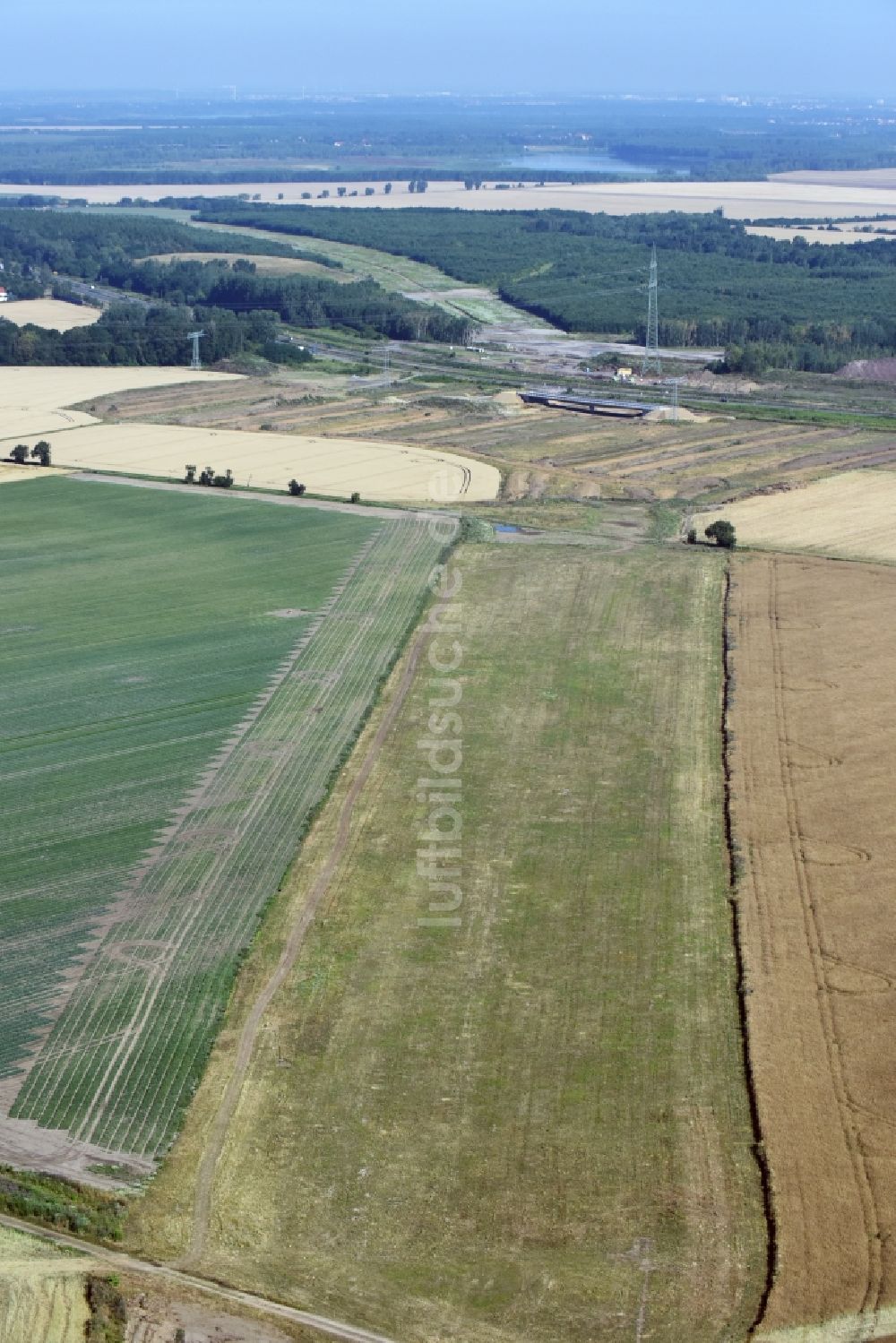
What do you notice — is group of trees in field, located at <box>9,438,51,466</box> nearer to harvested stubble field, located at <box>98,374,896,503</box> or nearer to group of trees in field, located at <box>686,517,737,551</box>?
harvested stubble field, located at <box>98,374,896,503</box>

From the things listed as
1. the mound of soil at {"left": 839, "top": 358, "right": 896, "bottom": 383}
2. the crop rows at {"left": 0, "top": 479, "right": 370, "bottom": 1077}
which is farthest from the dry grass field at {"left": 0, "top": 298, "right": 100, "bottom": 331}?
the mound of soil at {"left": 839, "top": 358, "right": 896, "bottom": 383}

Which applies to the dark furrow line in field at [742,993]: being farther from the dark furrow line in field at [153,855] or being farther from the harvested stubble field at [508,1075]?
the dark furrow line in field at [153,855]

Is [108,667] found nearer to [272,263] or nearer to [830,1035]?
[830,1035]

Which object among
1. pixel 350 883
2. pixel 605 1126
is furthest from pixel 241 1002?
pixel 605 1126

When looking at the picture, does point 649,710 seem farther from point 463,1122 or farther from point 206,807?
point 463,1122

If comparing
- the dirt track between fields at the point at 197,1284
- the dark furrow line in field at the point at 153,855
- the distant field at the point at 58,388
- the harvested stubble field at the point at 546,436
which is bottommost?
the dirt track between fields at the point at 197,1284

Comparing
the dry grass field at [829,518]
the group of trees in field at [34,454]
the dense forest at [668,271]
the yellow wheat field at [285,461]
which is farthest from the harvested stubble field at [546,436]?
the dense forest at [668,271]

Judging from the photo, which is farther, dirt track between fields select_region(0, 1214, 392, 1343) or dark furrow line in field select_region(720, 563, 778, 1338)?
dark furrow line in field select_region(720, 563, 778, 1338)
